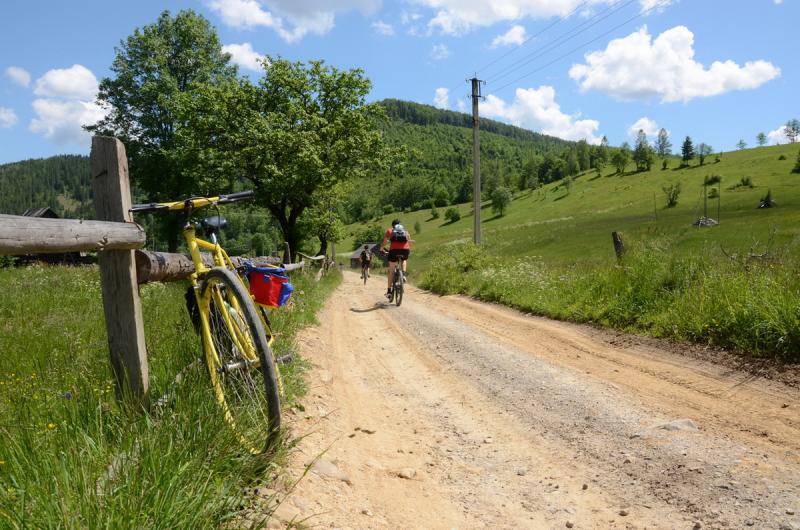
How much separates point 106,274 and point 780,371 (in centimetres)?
606

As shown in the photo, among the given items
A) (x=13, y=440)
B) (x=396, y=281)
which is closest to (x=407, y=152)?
(x=396, y=281)

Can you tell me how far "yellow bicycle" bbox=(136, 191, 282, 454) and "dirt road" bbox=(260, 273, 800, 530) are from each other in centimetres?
50

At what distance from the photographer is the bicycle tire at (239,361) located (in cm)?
294

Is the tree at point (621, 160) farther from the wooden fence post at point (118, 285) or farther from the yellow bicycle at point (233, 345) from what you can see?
the wooden fence post at point (118, 285)

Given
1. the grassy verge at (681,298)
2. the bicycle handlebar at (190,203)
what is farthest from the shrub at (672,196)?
the bicycle handlebar at (190,203)

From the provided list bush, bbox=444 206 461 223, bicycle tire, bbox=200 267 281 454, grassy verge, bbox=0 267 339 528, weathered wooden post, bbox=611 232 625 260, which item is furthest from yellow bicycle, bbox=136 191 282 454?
bush, bbox=444 206 461 223

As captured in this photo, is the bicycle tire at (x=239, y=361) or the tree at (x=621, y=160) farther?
the tree at (x=621, y=160)

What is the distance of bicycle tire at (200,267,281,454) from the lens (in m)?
2.94

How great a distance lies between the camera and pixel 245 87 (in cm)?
2769

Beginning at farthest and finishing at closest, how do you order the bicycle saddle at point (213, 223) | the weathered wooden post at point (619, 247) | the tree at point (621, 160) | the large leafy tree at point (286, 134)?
the tree at point (621, 160) < the large leafy tree at point (286, 134) < the weathered wooden post at point (619, 247) < the bicycle saddle at point (213, 223)

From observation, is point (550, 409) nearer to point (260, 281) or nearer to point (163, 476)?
point (260, 281)

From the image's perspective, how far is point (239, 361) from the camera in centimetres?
344

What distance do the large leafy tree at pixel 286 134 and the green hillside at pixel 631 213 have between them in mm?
13079

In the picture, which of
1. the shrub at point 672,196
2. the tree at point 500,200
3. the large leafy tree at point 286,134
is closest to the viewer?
the large leafy tree at point 286,134
